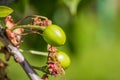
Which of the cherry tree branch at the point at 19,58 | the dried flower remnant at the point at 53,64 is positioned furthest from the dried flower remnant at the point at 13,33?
the dried flower remnant at the point at 53,64

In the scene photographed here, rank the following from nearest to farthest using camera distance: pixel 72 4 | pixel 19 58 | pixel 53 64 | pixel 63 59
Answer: pixel 19 58
pixel 53 64
pixel 63 59
pixel 72 4

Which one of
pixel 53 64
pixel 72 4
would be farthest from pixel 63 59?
pixel 72 4

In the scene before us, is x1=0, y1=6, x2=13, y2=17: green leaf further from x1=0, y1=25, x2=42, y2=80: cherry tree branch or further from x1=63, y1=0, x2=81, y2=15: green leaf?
x1=63, y1=0, x2=81, y2=15: green leaf

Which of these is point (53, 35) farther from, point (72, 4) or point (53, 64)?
point (72, 4)

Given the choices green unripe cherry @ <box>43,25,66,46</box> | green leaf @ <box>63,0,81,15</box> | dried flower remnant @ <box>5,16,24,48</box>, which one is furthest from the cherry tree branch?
green leaf @ <box>63,0,81,15</box>

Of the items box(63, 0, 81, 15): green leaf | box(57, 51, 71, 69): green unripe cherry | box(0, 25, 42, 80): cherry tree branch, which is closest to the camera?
box(0, 25, 42, 80): cherry tree branch
